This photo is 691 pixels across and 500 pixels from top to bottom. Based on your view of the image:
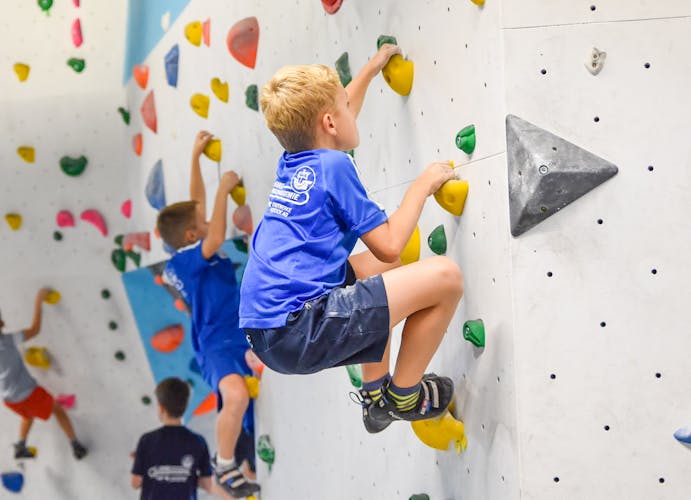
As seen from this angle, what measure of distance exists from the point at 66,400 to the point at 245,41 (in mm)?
2738

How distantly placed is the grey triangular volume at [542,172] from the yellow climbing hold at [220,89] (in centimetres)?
243

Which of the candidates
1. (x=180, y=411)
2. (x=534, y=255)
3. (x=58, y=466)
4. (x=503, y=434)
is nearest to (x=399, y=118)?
(x=534, y=255)

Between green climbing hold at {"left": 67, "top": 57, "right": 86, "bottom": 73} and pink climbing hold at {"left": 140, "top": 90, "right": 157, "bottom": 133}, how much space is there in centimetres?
52

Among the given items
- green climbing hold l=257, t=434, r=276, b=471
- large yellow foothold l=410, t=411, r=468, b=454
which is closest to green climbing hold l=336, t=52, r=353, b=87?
large yellow foothold l=410, t=411, r=468, b=454

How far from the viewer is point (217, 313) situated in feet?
13.4

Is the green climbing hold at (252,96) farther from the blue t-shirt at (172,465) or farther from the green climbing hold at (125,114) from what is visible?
the green climbing hold at (125,114)

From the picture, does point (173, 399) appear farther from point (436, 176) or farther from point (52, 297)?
point (436, 176)

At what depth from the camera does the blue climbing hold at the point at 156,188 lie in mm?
5145

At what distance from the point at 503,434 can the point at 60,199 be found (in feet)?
13.6

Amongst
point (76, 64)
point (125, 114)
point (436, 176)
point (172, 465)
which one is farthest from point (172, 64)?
point (436, 176)

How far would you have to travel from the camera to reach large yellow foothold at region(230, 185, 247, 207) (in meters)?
4.07

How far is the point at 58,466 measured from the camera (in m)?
5.60

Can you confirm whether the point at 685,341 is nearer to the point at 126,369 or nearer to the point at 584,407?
the point at 584,407

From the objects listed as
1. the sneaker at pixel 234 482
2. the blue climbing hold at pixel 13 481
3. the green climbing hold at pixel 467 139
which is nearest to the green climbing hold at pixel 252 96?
the sneaker at pixel 234 482
